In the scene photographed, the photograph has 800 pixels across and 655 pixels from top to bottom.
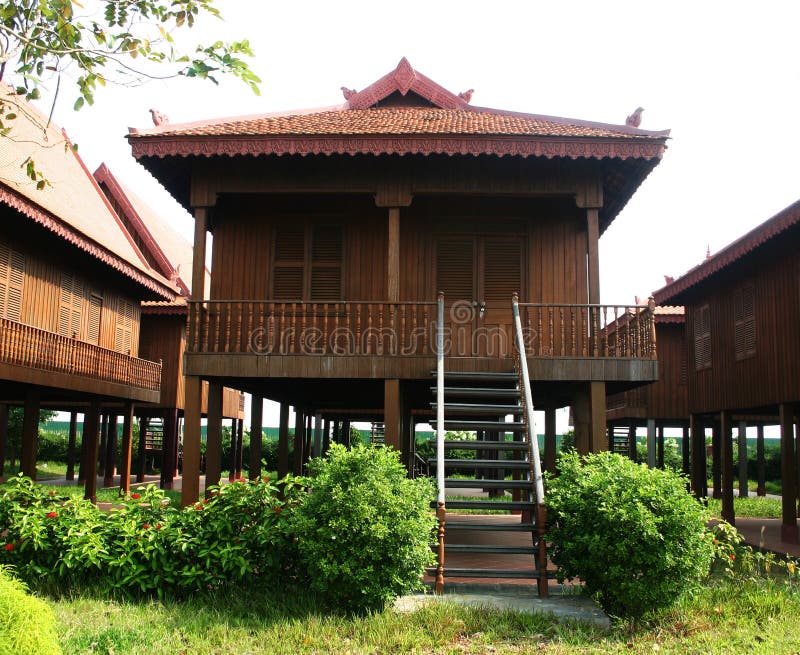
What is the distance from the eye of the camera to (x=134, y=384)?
63.1 ft

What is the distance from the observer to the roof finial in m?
11.5

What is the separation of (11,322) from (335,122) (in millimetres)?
6545

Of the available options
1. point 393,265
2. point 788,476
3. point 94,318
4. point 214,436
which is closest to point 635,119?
point 393,265

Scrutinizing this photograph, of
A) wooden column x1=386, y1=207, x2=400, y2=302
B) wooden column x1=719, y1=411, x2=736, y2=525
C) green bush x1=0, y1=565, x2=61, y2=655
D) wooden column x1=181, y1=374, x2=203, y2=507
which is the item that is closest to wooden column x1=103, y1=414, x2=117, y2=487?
wooden column x1=181, y1=374, x2=203, y2=507

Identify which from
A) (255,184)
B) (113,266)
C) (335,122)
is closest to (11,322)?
(113,266)

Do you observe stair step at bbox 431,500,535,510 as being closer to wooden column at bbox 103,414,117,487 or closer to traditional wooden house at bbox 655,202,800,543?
traditional wooden house at bbox 655,202,800,543

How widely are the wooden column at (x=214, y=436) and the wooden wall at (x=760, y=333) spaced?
9.19 meters

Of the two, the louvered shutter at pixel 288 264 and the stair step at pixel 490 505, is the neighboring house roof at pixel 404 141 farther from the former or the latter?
the stair step at pixel 490 505

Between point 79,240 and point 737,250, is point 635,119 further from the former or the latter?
point 79,240

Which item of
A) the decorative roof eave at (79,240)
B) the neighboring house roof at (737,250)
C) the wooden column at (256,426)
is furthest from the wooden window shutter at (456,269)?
the decorative roof eave at (79,240)

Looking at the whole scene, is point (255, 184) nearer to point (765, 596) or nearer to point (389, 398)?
point (389, 398)

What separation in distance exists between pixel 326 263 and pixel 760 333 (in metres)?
7.99

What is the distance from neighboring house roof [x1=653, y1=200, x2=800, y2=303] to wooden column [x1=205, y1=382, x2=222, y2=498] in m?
8.91

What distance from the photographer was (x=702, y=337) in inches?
703
